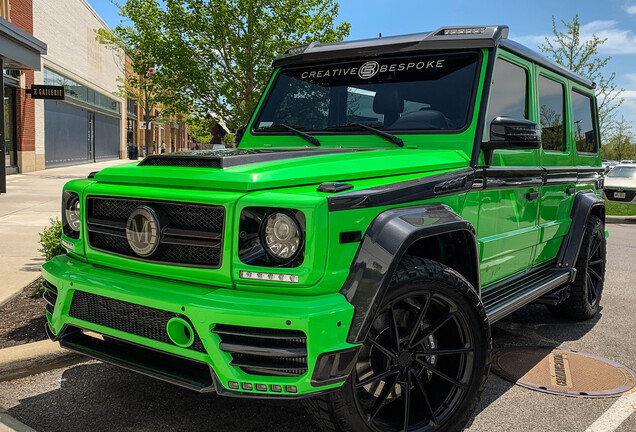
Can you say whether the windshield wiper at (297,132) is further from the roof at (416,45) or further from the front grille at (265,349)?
the front grille at (265,349)

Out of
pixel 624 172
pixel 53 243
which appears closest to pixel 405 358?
pixel 53 243

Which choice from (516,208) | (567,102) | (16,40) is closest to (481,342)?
(516,208)

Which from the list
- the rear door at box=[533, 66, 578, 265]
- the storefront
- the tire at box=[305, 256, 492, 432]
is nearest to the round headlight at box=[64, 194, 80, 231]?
the tire at box=[305, 256, 492, 432]

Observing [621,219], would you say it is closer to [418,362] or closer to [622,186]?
[622,186]

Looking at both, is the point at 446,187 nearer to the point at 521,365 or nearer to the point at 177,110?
the point at 521,365

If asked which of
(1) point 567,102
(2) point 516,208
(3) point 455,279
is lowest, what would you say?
(3) point 455,279

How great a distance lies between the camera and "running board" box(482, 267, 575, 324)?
3.46 meters

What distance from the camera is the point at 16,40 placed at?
590 inches

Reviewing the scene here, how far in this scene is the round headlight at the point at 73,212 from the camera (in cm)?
309

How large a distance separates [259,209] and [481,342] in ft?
4.53

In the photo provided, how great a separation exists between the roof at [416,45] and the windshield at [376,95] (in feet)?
0.21

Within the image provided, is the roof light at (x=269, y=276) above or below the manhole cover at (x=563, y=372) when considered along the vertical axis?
above

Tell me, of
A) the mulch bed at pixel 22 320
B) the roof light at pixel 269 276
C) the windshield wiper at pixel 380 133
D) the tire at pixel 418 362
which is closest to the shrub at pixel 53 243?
the mulch bed at pixel 22 320

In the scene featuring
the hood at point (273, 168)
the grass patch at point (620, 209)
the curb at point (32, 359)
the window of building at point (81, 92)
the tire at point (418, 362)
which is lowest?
the curb at point (32, 359)
